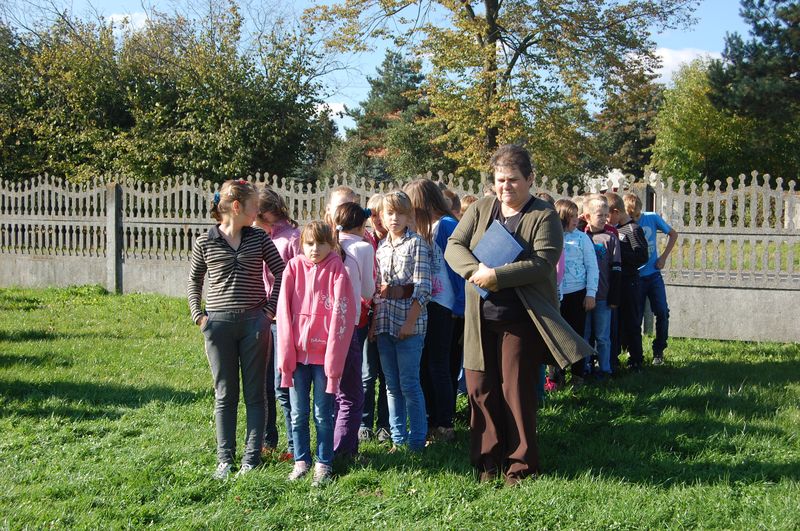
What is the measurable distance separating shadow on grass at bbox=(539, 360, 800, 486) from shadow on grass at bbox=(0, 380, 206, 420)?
10.5 feet

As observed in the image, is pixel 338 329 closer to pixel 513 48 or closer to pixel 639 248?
pixel 639 248

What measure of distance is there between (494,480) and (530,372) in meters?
0.66

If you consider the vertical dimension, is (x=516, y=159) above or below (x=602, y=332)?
above

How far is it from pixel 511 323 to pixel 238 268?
167 centimetres

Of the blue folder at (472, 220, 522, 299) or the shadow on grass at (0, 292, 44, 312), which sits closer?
the blue folder at (472, 220, 522, 299)

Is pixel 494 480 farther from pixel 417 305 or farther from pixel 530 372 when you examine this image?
pixel 417 305

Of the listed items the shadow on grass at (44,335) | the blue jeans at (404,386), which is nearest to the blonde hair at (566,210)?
the blue jeans at (404,386)

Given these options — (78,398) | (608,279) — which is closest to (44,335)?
(78,398)

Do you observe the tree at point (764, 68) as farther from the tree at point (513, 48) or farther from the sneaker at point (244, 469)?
the sneaker at point (244, 469)

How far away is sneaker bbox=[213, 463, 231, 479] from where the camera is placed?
15.2 feet

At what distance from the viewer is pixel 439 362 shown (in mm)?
5434

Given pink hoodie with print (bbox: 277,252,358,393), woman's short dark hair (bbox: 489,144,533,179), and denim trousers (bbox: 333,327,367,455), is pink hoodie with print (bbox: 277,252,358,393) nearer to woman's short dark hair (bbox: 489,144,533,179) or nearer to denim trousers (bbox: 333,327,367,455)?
denim trousers (bbox: 333,327,367,455)

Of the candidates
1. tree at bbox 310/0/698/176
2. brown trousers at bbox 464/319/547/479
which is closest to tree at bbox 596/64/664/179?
tree at bbox 310/0/698/176

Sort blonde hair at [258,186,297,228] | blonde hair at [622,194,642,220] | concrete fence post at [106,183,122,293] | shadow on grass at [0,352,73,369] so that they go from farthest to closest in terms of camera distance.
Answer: concrete fence post at [106,183,122,293] → blonde hair at [622,194,642,220] → shadow on grass at [0,352,73,369] → blonde hair at [258,186,297,228]
